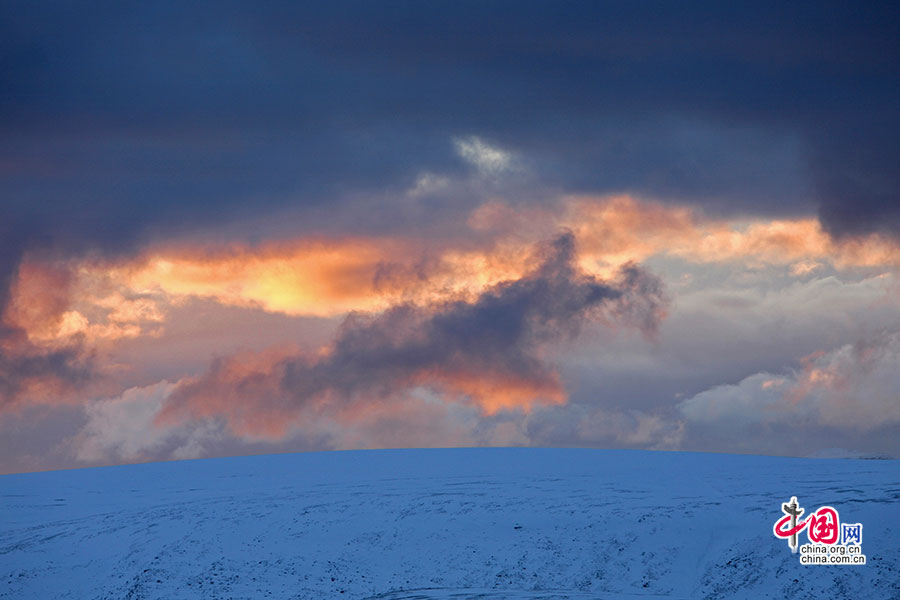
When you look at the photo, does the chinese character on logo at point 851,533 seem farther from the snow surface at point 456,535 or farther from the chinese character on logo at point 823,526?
the snow surface at point 456,535

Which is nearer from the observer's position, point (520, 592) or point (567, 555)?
point (520, 592)

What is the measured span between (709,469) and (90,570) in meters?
51.5

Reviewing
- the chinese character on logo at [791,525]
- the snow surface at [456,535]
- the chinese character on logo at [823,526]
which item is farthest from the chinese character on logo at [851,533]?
the chinese character on logo at [791,525]

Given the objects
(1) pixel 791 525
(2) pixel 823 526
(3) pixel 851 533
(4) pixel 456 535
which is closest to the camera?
(3) pixel 851 533

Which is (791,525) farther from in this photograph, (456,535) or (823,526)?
(456,535)

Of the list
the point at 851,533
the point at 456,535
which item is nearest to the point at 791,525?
the point at 851,533

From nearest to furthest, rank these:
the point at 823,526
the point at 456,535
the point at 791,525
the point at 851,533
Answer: the point at 851,533 → the point at 823,526 → the point at 791,525 → the point at 456,535

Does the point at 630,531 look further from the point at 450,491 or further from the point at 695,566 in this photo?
the point at 450,491

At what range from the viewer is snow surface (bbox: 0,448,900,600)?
45.0 meters

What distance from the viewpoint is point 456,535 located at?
53.5m

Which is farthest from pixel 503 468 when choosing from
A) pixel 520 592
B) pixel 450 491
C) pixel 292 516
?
pixel 520 592

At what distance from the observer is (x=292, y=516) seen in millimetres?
59344

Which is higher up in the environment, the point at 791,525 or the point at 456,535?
the point at 791,525

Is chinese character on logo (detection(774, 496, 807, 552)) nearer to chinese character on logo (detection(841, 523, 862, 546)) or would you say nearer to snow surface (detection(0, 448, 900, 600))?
snow surface (detection(0, 448, 900, 600))
